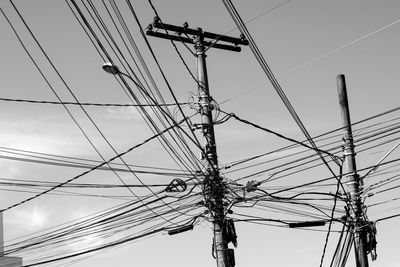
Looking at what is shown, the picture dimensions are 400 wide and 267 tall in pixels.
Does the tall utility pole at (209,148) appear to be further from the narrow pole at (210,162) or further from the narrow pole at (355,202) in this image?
the narrow pole at (355,202)

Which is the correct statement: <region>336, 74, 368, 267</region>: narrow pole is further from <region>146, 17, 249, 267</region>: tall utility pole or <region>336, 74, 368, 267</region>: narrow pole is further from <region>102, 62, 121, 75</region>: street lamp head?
<region>102, 62, 121, 75</region>: street lamp head

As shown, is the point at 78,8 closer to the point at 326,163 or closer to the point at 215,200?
the point at 215,200

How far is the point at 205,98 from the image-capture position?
593 inches

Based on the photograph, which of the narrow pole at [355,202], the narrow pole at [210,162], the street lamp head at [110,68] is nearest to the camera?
the street lamp head at [110,68]

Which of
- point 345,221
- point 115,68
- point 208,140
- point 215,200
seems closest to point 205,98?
point 208,140

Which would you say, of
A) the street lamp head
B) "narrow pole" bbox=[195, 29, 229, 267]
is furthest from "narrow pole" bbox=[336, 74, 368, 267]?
the street lamp head

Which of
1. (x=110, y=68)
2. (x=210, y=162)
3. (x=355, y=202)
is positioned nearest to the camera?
(x=110, y=68)

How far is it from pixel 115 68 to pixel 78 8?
2.21m

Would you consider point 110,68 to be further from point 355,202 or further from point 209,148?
point 355,202

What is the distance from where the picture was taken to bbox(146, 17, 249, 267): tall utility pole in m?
14.0

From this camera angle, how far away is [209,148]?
48.6 feet

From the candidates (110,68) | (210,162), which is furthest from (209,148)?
(110,68)

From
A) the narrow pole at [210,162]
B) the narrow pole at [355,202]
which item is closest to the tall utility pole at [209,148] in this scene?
the narrow pole at [210,162]

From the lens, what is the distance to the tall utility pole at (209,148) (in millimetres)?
14016
